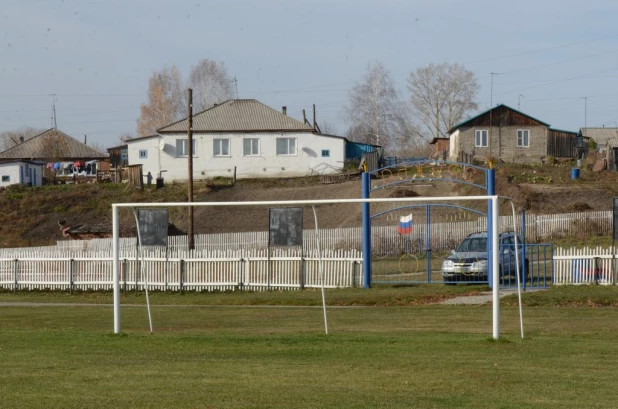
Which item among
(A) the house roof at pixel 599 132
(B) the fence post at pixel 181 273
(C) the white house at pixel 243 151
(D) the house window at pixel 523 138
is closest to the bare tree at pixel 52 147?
(C) the white house at pixel 243 151

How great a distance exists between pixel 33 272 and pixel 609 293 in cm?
2141

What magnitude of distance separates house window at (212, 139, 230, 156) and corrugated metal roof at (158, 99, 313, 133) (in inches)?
33.7

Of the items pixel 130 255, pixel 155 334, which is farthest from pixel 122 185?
pixel 155 334

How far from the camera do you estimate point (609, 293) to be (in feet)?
83.4

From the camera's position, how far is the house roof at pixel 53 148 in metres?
98.5

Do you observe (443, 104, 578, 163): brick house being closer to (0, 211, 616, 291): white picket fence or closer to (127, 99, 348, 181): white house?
(127, 99, 348, 181): white house

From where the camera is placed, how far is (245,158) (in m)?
72.8

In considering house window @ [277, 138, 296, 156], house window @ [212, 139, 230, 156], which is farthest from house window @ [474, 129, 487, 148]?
house window @ [212, 139, 230, 156]

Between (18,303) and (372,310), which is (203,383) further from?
(18,303)

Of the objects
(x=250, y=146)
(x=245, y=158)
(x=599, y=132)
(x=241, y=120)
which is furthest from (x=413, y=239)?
(x=599, y=132)

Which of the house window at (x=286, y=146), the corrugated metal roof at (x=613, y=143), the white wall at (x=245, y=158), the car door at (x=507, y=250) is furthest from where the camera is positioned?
the house window at (x=286, y=146)

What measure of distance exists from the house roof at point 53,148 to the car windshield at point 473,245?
7345 cm

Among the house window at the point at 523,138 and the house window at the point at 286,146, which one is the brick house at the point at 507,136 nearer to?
the house window at the point at 523,138

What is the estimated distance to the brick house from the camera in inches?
2921
